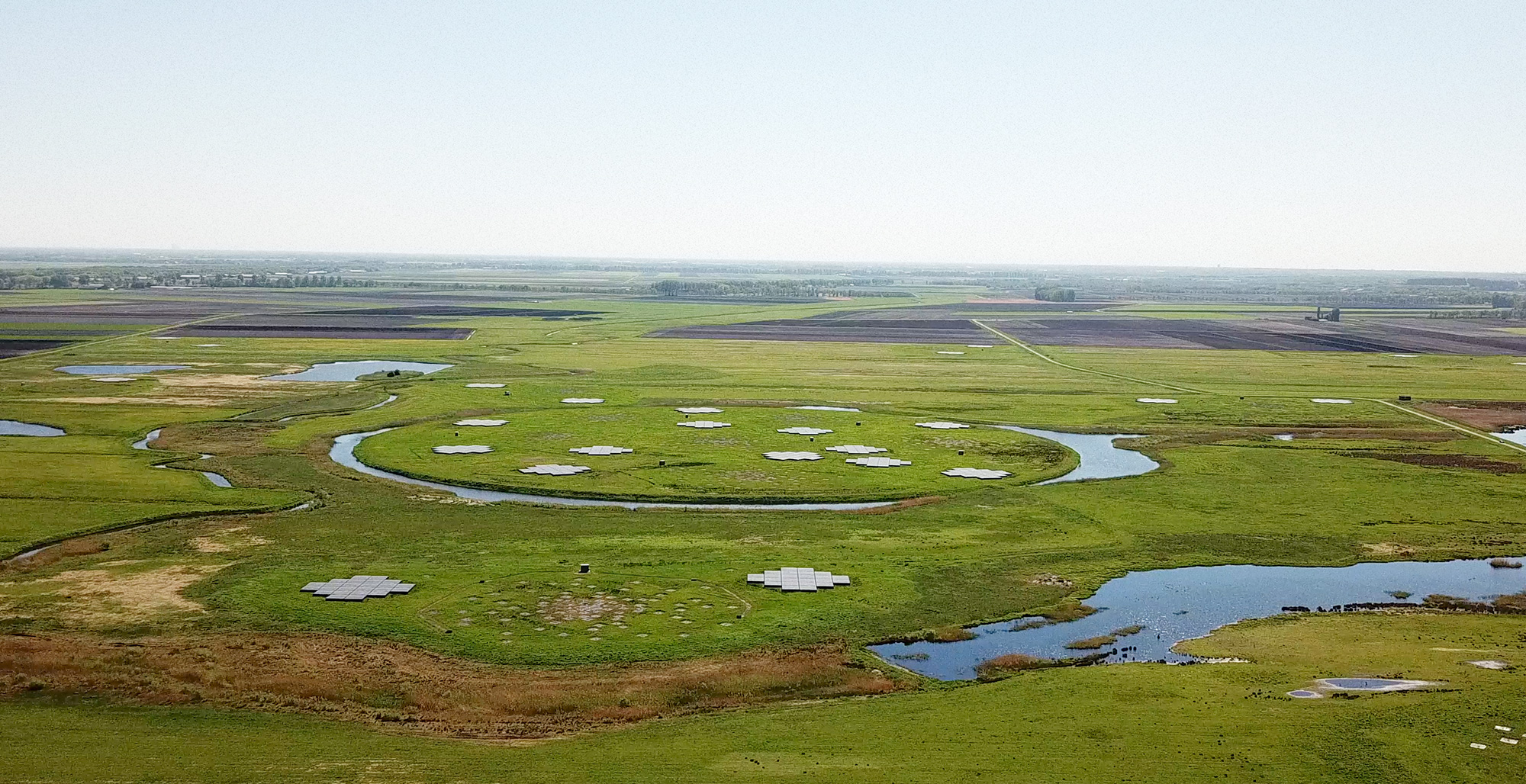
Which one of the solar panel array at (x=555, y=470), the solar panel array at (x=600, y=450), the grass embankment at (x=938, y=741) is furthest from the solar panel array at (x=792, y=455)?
the grass embankment at (x=938, y=741)

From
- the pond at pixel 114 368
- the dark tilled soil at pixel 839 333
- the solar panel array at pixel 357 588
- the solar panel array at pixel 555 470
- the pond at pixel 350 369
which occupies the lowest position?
the solar panel array at pixel 357 588

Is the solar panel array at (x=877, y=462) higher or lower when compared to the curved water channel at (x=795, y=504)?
higher

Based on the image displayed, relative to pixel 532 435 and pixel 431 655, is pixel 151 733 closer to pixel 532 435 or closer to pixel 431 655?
pixel 431 655

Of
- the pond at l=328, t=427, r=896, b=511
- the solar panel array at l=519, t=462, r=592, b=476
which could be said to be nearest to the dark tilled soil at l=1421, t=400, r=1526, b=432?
the pond at l=328, t=427, r=896, b=511

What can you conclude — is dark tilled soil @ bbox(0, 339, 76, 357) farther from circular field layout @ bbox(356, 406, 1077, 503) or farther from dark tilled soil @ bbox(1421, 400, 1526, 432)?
dark tilled soil @ bbox(1421, 400, 1526, 432)

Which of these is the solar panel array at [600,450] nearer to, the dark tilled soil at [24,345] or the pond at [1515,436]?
the pond at [1515,436]

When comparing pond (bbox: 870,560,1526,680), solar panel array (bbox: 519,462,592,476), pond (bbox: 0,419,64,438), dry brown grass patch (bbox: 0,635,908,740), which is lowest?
pond (bbox: 870,560,1526,680)
